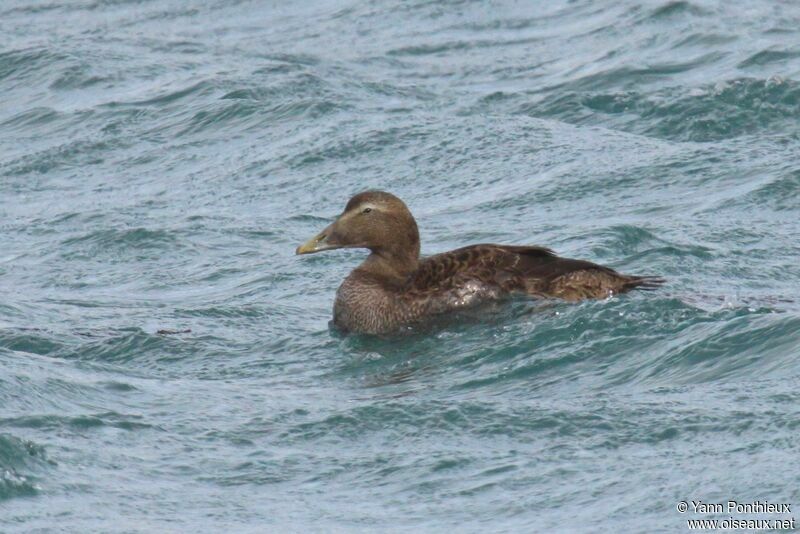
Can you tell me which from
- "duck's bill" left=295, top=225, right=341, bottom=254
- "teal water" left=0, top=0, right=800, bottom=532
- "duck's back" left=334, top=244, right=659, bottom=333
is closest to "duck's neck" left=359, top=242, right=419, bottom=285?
"duck's back" left=334, top=244, right=659, bottom=333

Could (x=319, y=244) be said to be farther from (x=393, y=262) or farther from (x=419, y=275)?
(x=419, y=275)

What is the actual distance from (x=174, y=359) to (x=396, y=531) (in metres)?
3.33

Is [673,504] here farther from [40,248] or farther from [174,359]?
[40,248]

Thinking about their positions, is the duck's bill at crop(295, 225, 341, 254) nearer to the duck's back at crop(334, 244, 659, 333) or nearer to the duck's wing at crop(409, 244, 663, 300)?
the duck's back at crop(334, 244, 659, 333)

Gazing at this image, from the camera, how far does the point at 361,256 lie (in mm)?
13039

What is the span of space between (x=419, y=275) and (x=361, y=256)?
2404 millimetres

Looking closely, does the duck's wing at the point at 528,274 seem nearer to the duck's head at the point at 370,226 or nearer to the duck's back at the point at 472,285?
the duck's back at the point at 472,285

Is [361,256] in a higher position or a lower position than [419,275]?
lower

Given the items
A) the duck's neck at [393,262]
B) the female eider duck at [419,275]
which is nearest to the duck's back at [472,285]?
the female eider duck at [419,275]

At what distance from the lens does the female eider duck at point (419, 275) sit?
34.0 ft

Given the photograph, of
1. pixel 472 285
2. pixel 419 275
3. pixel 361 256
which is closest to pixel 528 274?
pixel 472 285

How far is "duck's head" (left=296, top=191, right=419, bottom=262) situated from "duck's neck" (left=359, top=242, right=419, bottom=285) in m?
0.05

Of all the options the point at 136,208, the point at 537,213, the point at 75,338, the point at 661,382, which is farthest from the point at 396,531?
the point at 136,208

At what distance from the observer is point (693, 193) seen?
1355cm
